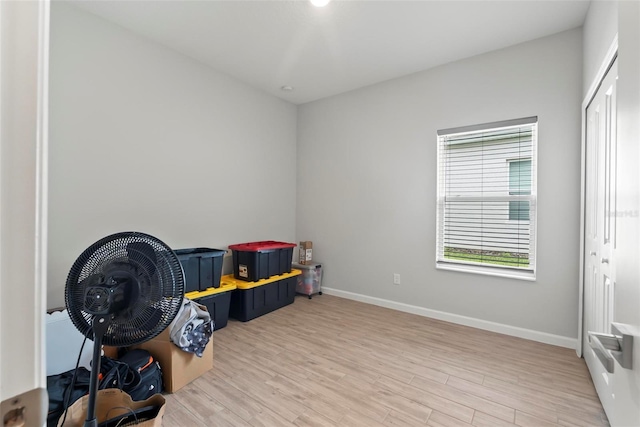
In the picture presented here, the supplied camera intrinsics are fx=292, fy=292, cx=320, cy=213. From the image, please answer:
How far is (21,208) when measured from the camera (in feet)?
1.12

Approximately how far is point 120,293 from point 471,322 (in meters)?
3.12

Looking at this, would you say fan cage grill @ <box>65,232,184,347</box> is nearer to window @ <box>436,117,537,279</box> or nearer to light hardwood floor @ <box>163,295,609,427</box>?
light hardwood floor @ <box>163,295,609,427</box>

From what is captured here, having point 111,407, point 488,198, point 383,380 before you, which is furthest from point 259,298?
point 488,198

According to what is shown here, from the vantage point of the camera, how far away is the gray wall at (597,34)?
1.65 m

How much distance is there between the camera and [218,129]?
3.37 metres

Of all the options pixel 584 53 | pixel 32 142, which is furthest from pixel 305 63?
pixel 32 142

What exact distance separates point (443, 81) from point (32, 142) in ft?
11.6

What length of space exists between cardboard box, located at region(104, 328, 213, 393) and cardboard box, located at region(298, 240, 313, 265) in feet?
7.10

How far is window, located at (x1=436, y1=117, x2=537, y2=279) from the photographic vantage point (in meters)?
2.79

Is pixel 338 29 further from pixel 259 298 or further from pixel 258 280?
pixel 259 298

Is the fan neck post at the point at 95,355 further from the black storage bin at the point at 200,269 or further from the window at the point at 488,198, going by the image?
the window at the point at 488,198

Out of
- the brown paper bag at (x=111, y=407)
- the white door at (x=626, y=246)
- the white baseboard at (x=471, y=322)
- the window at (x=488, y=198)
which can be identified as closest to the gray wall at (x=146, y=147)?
the brown paper bag at (x=111, y=407)

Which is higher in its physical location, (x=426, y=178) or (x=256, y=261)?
(x=426, y=178)

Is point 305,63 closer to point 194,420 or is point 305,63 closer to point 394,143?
point 394,143
